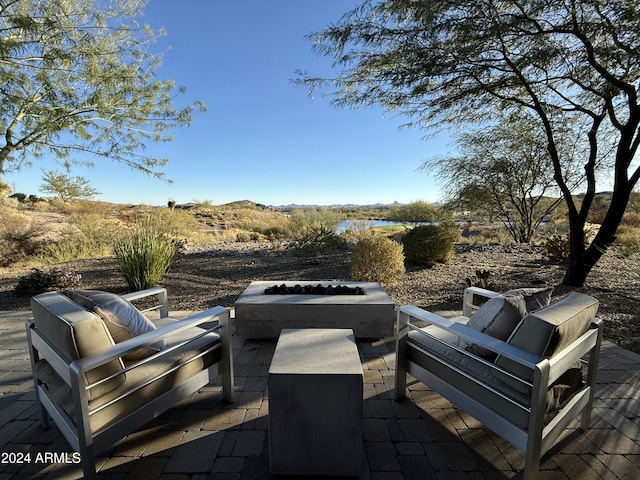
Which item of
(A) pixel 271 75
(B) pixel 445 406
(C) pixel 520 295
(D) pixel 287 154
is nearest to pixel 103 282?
(A) pixel 271 75

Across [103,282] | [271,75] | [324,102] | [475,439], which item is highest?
[271,75]

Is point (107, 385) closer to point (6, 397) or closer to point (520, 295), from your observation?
point (6, 397)

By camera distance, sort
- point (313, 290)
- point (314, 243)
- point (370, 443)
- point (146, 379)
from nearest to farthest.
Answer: point (146, 379), point (370, 443), point (313, 290), point (314, 243)

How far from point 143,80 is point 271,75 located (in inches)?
119

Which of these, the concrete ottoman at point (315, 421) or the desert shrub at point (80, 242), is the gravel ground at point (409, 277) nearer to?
the desert shrub at point (80, 242)

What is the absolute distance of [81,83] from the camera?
19.8ft

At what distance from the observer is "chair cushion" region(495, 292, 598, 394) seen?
1254 millimetres

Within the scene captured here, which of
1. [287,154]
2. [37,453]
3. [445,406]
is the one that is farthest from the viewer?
[287,154]

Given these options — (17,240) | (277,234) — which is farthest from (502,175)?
(17,240)

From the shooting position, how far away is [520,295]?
A: 1672 mm

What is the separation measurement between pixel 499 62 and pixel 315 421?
5.18 m

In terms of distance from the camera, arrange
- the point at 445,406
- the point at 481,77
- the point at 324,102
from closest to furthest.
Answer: the point at 445,406
the point at 481,77
the point at 324,102

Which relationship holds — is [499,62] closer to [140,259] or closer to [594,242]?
[594,242]

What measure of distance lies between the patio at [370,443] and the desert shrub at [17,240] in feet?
25.9
